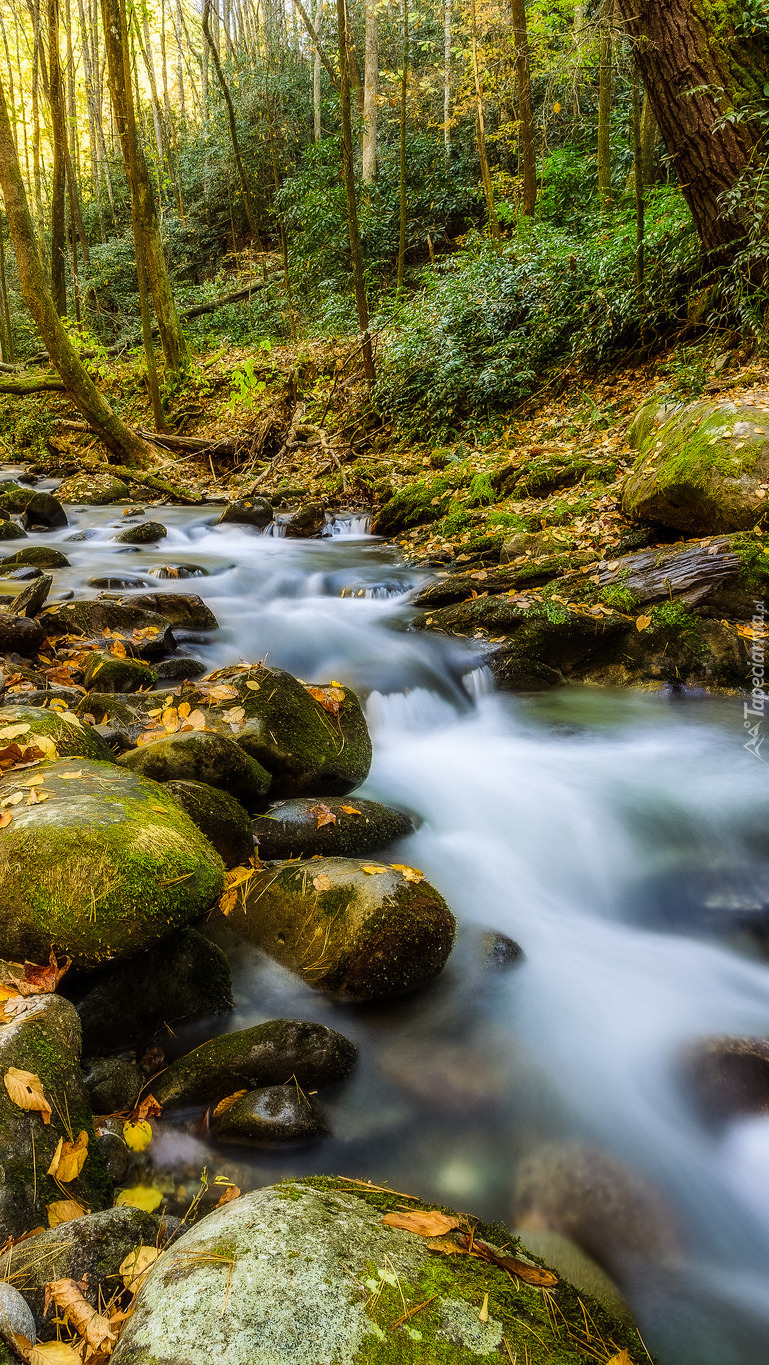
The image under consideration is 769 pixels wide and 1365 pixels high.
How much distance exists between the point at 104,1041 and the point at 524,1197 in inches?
63.5

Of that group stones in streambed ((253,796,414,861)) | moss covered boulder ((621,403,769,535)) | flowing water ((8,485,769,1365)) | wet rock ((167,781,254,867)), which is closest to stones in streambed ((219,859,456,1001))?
flowing water ((8,485,769,1365))

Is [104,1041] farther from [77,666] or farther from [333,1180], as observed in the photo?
[77,666]

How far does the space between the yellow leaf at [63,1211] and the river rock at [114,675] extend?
3607mm

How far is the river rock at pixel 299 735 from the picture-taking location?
4301 millimetres

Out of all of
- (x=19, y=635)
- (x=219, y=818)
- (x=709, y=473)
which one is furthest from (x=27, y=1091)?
(x=709, y=473)

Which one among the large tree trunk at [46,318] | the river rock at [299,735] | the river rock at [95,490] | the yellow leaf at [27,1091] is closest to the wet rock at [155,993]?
the yellow leaf at [27,1091]

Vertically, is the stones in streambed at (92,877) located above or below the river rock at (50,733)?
below

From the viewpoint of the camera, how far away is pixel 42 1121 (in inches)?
76.7

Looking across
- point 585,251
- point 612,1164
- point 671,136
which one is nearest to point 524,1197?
point 612,1164

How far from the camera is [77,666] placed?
5.36m

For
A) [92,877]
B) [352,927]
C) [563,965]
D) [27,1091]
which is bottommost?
[563,965]

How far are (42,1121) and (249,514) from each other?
32.5 ft

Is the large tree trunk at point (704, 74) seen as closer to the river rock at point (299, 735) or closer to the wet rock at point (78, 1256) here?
the river rock at point (299, 735)

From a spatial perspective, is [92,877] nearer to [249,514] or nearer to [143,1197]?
[143,1197]
